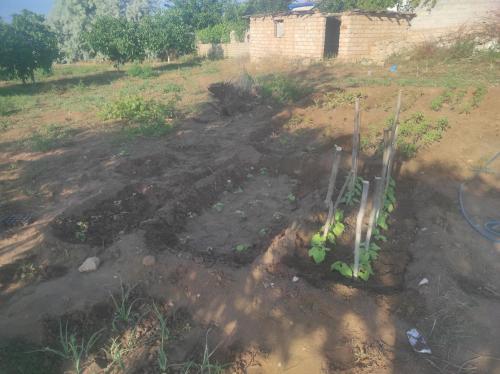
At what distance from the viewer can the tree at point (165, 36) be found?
22234 millimetres

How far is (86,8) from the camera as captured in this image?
4206 centimetres

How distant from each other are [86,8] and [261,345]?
165 ft

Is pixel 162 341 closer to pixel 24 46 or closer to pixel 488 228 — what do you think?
pixel 488 228

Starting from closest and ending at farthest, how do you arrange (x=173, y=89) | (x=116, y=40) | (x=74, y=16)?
(x=173, y=89) → (x=116, y=40) → (x=74, y=16)

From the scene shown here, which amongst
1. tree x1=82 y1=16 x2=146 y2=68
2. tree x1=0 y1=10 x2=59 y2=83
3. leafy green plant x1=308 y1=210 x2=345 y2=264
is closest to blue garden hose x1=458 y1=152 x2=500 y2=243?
leafy green plant x1=308 y1=210 x2=345 y2=264

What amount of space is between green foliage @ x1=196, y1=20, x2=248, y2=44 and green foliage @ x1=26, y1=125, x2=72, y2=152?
1964 cm

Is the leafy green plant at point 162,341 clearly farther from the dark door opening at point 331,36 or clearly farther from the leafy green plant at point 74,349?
the dark door opening at point 331,36

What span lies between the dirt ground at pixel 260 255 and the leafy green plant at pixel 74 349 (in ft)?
0.55

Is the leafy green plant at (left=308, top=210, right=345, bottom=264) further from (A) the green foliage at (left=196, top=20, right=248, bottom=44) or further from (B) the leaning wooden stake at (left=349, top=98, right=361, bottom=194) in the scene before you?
(A) the green foliage at (left=196, top=20, right=248, bottom=44)

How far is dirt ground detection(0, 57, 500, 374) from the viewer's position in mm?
2961

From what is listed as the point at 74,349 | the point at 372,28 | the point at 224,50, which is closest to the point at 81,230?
the point at 74,349

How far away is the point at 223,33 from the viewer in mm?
27016

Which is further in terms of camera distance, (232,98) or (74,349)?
(232,98)

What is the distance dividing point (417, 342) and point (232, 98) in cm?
861
